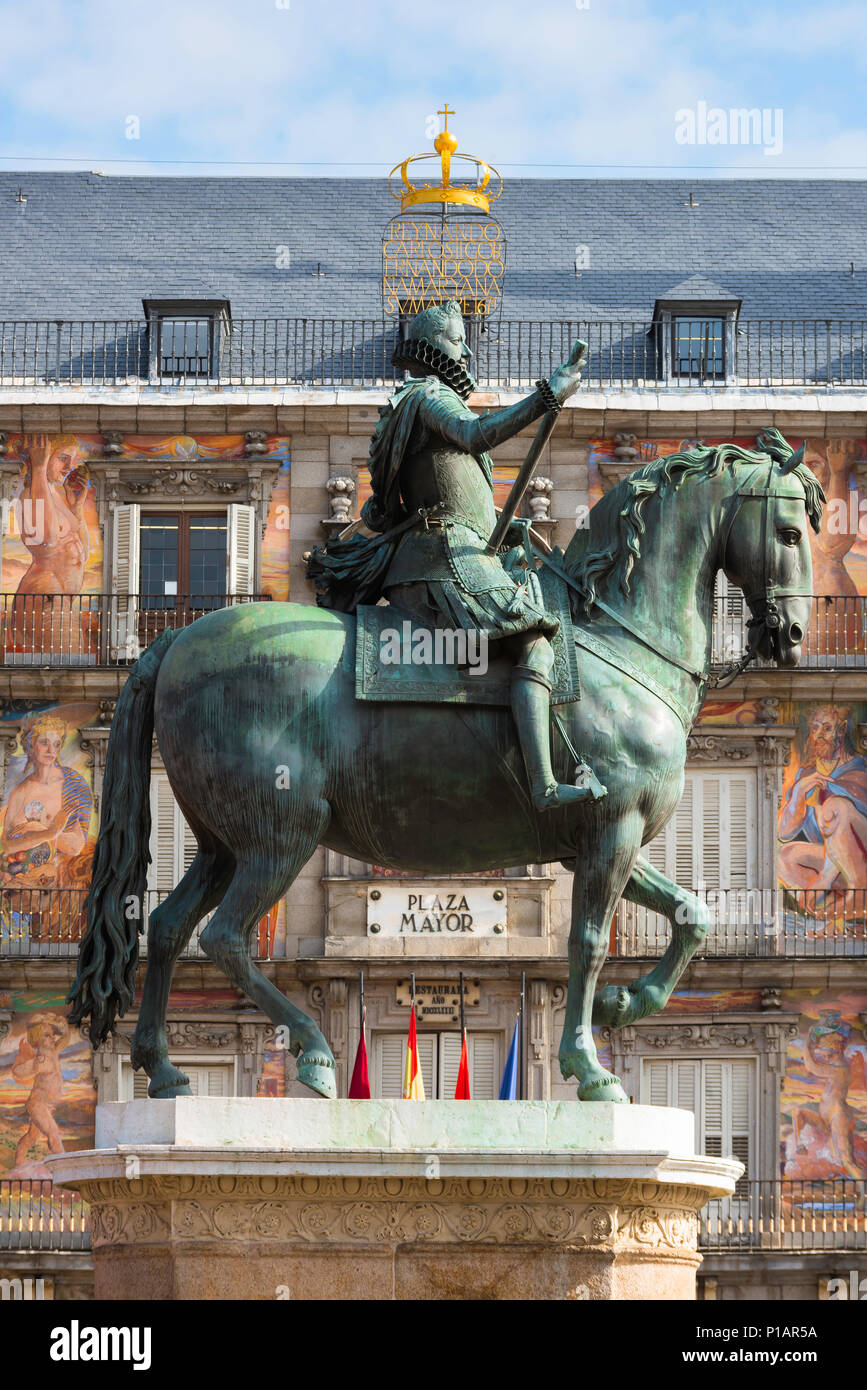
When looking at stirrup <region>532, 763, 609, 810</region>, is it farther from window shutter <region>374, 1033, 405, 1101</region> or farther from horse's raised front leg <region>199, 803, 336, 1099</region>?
window shutter <region>374, 1033, 405, 1101</region>

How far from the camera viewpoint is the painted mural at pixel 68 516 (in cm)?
2969

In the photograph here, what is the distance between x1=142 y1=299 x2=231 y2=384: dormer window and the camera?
100 ft

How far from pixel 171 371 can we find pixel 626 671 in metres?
21.6

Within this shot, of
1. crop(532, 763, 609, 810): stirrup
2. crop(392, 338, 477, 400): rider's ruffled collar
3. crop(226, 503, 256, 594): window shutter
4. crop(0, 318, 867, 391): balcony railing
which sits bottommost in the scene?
crop(532, 763, 609, 810): stirrup

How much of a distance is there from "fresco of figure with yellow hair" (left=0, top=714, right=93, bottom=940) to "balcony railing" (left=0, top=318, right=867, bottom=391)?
4509mm

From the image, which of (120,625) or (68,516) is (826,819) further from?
(68,516)

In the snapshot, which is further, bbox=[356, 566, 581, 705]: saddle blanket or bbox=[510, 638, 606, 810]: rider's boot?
bbox=[356, 566, 581, 705]: saddle blanket

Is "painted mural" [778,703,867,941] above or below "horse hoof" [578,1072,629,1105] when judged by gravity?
above

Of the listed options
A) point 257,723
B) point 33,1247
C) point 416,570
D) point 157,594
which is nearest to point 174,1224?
point 257,723

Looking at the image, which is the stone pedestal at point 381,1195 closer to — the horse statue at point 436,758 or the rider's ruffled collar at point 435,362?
the horse statue at point 436,758

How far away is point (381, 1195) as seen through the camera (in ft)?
29.4

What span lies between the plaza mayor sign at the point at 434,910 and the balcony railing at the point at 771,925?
1.45 meters

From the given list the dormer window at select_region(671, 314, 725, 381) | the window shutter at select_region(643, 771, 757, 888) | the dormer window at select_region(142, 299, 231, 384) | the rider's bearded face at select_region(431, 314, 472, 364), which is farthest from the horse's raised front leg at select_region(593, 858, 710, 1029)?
the dormer window at select_region(142, 299, 231, 384)
